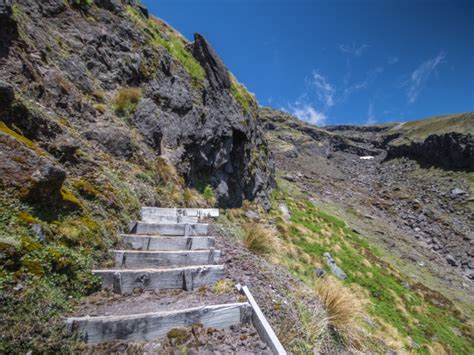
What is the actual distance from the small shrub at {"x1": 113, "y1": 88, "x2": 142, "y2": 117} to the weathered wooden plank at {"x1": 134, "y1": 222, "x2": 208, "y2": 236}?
5286mm

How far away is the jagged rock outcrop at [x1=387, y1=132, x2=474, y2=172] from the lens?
53875 mm

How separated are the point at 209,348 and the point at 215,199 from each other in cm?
1016

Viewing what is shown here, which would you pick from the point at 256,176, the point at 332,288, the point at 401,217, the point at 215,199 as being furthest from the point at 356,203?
the point at 332,288

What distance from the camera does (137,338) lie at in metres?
2.84

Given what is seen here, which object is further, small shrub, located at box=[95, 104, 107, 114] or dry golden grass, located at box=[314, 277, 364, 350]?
small shrub, located at box=[95, 104, 107, 114]

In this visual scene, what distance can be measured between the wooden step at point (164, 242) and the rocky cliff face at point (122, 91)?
2.36 m

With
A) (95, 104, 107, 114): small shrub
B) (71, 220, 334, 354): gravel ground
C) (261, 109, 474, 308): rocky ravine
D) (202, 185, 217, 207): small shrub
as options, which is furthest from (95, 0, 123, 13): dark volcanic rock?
(261, 109, 474, 308): rocky ravine

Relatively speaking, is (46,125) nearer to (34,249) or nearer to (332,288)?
(34,249)

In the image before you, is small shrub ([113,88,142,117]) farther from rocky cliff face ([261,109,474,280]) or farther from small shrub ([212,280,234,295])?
rocky cliff face ([261,109,474,280])

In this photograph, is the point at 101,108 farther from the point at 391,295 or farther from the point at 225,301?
the point at 391,295

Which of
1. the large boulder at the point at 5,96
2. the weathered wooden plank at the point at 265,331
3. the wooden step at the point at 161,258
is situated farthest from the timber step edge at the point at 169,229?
the large boulder at the point at 5,96

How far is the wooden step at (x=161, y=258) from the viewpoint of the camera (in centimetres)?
419

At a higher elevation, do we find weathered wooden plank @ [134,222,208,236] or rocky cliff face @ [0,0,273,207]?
rocky cliff face @ [0,0,273,207]

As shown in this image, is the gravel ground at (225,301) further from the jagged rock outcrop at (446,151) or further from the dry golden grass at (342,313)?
the jagged rock outcrop at (446,151)
